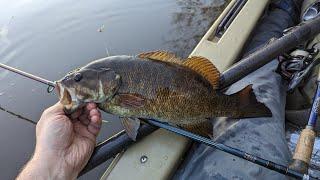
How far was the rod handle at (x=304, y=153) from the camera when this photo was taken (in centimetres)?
207

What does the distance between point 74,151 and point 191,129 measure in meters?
0.71

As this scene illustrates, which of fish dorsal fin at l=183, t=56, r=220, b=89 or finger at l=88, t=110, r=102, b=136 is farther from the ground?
fish dorsal fin at l=183, t=56, r=220, b=89

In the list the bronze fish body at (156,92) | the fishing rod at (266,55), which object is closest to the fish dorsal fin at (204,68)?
the bronze fish body at (156,92)

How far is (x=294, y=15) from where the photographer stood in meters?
4.32

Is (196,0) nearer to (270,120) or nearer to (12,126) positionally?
(12,126)

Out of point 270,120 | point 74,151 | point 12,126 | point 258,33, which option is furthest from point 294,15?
point 12,126

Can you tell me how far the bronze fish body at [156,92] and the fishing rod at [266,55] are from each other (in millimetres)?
216

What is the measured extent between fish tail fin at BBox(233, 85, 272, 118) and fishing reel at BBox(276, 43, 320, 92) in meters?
0.75

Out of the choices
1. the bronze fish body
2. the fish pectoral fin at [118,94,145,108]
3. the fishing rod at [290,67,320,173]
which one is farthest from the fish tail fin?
the fish pectoral fin at [118,94,145,108]

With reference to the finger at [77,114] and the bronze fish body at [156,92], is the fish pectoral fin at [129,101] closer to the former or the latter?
the bronze fish body at [156,92]

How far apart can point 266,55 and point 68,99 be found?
1.35 m

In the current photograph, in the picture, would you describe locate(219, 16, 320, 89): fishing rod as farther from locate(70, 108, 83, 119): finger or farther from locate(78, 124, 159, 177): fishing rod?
locate(70, 108, 83, 119): finger

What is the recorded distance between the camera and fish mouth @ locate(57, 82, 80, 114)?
238 centimetres

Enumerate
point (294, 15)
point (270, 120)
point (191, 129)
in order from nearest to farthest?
point (191, 129), point (270, 120), point (294, 15)
